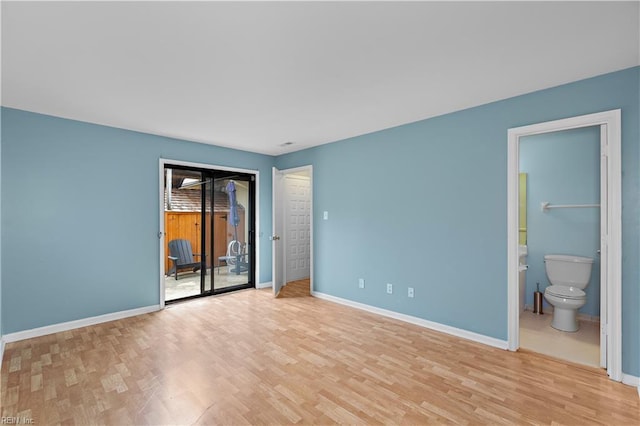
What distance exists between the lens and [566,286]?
360cm

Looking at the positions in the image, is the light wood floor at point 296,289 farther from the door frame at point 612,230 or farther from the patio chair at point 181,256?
the door frame at point 612,230

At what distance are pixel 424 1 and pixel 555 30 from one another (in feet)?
3.18

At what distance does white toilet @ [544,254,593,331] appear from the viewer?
3.37 metres

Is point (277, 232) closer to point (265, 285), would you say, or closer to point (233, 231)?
point (233, 231)

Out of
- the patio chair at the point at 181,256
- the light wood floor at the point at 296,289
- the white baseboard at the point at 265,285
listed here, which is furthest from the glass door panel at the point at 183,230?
the light wood floor at the point at 296,289

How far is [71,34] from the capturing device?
1910 mm

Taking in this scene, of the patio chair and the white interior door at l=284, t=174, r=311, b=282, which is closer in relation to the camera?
the patio chair

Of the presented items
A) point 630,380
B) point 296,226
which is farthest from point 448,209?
point 296,226

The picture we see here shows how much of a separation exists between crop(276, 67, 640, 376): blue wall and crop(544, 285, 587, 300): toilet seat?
1010mm


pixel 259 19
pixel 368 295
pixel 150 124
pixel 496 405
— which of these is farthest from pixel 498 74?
pixel 150 124

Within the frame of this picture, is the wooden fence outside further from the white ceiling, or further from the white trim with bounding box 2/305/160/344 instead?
the white ceiling

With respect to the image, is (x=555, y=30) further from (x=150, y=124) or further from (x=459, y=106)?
(x=150, y=124)

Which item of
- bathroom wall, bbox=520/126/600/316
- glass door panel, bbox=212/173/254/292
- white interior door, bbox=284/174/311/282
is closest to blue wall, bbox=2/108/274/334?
glass door panel, bbox=212/173/254/292

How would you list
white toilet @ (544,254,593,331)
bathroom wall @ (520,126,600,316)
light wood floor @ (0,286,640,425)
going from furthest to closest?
1. bathroom wall @ (520,126,600,316)
2. white toilet @ (544,254,593,331)
3. light wood floor @ (0,286,640,425)
